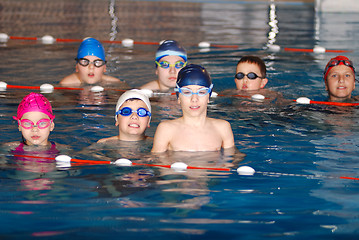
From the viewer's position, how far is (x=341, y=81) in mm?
7594

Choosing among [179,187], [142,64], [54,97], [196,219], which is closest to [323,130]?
[179,187]

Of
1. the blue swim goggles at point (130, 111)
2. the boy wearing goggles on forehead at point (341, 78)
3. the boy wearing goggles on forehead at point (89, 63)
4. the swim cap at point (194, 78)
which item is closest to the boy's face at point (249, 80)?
the boy wearing goggles on forehead at point (341, 78)

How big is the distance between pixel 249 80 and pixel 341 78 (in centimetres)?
124

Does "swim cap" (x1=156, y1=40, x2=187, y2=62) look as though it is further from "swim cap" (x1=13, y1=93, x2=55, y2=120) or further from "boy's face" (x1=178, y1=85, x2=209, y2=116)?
"boy's face" (x1=178, y1=85, x2=209, y2=116)

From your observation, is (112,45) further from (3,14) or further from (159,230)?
(159,230)

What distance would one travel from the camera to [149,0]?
2353 centimetres

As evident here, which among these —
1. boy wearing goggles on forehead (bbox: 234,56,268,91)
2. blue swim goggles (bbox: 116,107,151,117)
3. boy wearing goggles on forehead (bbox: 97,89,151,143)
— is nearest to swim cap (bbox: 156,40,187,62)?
boy wearing goggles on forehead (bbox: 234,56,268,91)

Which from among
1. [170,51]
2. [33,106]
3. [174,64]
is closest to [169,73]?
A: [174,64]

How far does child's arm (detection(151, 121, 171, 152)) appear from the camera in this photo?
5.27 m

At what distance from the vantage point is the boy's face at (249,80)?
8.04 m

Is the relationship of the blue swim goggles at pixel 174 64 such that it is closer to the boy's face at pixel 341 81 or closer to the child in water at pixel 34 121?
the boy's face at pixel 341 81

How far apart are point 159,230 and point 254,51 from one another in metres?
8.85

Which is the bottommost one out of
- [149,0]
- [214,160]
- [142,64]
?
[214,160]

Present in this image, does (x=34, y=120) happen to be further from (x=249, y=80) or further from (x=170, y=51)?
(x=249, y=80)
